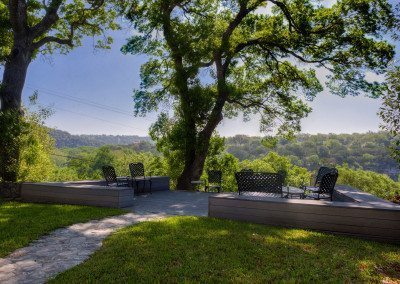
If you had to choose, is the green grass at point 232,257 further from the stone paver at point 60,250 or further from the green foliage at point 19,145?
the green foliage at point 19,145

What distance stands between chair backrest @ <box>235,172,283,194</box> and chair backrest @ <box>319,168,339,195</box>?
107 centimetres

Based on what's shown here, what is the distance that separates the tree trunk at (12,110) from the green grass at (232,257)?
7.23m

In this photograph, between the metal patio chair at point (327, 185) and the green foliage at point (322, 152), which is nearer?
the metal patio chair at point (327, 185)

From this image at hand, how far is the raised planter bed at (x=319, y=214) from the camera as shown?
6.34m

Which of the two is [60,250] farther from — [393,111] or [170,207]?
[393,111]

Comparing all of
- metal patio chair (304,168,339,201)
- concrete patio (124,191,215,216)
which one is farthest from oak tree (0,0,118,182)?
metal patio chair (304,168,339,201)

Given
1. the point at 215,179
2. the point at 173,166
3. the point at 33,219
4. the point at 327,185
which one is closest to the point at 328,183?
the point at 327,185

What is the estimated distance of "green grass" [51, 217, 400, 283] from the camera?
4.15 m

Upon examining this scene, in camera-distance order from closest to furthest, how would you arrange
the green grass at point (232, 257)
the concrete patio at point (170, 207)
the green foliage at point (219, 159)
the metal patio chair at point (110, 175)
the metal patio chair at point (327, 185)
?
the green grass at point (232, 257) < the metal patio chair at point (327, 185) < the concrete patio at point (170, 207) < the metal patio chair at point (110, 175) < the green foliage at point (219, 159)

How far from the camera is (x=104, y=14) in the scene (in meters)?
18.4

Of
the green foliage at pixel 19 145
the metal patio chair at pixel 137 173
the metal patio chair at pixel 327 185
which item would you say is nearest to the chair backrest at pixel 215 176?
the metal patio chair at pixel 137 173

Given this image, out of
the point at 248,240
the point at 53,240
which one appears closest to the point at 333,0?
the point at 248,240

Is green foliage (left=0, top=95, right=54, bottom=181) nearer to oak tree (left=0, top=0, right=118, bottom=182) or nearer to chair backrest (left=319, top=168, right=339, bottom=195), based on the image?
oak tree (left=0, top=0, right=118, bottom=182)

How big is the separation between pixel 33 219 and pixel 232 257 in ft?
16.1
